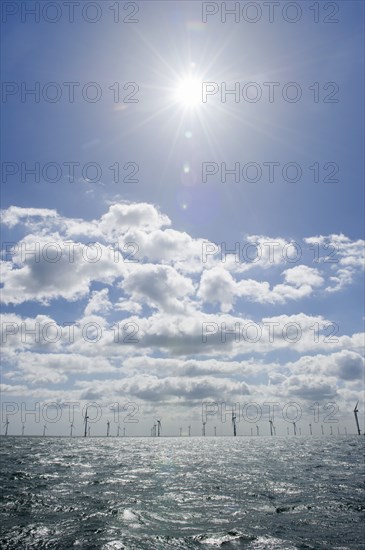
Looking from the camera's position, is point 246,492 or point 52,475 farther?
point 52,475

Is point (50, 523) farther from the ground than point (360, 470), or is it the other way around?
point (50, 523)

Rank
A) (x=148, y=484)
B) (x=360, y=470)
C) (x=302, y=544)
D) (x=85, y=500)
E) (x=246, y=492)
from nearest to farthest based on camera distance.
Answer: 1. (x=302, y=544)
2. (x=85, y=500)
3. (x=246, y=492)
4. (x=148, y=484)
5. (x=360, y=470)

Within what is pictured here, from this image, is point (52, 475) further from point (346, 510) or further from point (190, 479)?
point (346, 510)

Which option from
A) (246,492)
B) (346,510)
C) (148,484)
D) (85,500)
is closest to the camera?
(346,510)

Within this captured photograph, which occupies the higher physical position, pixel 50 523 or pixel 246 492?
pixel 50 523

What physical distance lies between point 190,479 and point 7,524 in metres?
24.9

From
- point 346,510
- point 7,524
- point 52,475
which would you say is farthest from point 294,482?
point 7,524

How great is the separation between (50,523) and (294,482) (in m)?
28.0

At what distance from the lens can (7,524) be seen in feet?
70.0

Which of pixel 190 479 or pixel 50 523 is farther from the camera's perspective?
pixel 190 479

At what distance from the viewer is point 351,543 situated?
64.4 feet

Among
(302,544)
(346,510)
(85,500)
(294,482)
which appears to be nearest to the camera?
(302,544)

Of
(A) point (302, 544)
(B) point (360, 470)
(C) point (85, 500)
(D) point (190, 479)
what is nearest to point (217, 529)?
(A) point (302, 544)

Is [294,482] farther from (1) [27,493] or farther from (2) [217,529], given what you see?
(1) [27,493]
